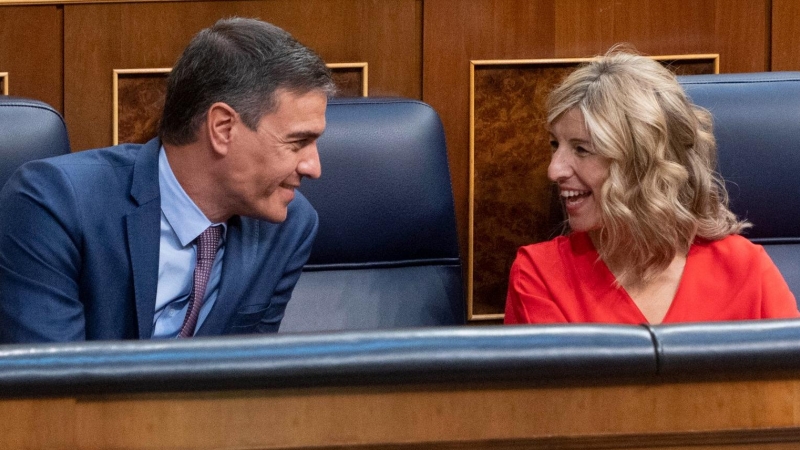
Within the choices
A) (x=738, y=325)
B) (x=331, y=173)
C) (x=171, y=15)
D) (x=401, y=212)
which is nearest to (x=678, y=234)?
(x=401, y=212)

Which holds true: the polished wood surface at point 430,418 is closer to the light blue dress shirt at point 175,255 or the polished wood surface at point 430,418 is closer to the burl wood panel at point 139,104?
the light blue dress shirt at point 175,255

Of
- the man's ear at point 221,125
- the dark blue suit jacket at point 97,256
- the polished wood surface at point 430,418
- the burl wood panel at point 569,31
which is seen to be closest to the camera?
the polished wood surface at point 430,418

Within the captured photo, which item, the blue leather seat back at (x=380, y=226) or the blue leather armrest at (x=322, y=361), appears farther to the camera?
the blue leather seat back at (x=380, y=226)

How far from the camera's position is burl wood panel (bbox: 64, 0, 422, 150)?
170 cm

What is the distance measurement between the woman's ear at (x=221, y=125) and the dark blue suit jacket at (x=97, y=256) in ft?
0.28

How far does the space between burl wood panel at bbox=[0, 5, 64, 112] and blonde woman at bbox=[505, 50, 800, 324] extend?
2.94 feet

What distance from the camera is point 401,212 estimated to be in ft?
4.69

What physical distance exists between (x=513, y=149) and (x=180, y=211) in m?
0.70

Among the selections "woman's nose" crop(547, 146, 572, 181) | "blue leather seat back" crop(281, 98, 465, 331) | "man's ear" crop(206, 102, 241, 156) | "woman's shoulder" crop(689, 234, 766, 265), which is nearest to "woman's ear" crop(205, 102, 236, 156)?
"man's ear" crop(206, 102, 241, 156)

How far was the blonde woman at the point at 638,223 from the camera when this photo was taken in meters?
1.33

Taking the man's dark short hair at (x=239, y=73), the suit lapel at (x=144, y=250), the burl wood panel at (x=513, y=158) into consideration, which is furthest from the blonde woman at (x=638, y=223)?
the suit lapel at (x=144, y=250)

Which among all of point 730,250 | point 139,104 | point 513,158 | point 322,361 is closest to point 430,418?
point 322,361

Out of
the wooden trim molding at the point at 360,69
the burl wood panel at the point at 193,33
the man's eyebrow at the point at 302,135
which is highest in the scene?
the burl wood panel at the point at 193,33

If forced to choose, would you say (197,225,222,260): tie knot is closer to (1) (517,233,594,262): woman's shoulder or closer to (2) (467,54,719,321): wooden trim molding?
(1) (517,233,594,262): woman's shoulder
